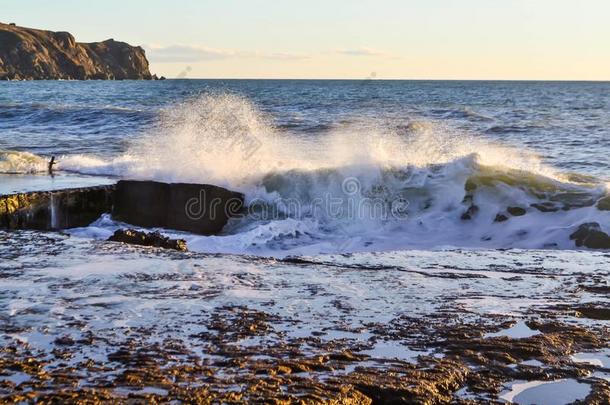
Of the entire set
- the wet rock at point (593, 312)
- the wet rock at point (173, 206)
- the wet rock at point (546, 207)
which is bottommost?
the wet rock at point (173, 206)

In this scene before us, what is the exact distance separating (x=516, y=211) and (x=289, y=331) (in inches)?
236

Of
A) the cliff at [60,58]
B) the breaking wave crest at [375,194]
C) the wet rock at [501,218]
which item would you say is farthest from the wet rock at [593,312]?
the cliff at [60,58]

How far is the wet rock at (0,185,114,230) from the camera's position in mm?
8078

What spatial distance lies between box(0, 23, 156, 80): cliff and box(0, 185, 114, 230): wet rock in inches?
4233

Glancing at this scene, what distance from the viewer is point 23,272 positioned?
4.86 metres

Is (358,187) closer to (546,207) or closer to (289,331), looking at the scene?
(546,207)

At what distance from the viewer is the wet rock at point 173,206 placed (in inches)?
354

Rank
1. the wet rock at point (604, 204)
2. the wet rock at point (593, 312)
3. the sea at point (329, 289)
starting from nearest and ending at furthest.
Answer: the sea at point (329, 289) < the wet rock at point (593, 312) < the wet rock at point (604, 204)

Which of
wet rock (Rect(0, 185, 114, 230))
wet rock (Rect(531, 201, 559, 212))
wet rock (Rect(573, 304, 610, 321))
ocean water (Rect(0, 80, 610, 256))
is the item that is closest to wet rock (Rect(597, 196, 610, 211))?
ocean water (Rect(0, 80, 610, 256))

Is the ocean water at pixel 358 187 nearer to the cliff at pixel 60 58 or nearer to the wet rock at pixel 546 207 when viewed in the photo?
the wet rock at pixel 546 207

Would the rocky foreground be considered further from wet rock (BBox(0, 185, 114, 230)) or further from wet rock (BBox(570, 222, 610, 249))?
wet rock (BBox(0, 185, 114, 230))

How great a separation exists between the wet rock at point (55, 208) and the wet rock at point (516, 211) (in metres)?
4.78

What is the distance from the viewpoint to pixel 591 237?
7855 mm

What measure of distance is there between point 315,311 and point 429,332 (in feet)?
2.19
